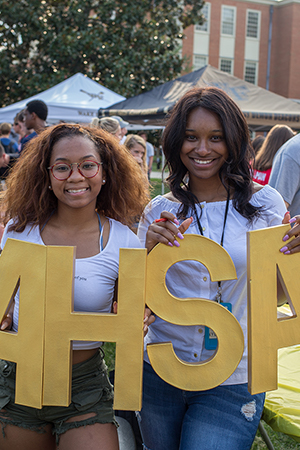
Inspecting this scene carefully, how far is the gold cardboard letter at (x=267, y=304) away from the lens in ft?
5.47

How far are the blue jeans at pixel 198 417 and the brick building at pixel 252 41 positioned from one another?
3447 cm

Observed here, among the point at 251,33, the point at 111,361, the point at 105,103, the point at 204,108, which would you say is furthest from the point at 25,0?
the point at 251,33

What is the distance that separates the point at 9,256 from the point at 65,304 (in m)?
0.30

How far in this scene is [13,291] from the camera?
1.75m

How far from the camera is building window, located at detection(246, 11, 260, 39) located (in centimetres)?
3478

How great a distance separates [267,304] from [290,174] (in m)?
1.85

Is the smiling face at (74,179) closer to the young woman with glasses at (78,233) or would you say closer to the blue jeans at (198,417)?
the young woman with glasses at (78,233)

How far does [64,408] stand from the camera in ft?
5.97

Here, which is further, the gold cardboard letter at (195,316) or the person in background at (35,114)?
the person in background at (35,114)

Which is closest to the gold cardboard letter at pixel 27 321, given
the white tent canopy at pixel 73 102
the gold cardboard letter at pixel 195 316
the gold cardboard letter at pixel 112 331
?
the gold cardboard letter at pixel 112 331

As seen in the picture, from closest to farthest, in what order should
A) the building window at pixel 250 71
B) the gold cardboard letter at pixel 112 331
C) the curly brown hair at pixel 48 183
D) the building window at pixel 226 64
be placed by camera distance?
the gold cardboard letter at pixel 112 331, the curly brown hair at pixel 48 183, the building window at pixel 226 64, the building window at pixel 250 71

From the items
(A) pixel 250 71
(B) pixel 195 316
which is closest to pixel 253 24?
(A) pixel 250 71

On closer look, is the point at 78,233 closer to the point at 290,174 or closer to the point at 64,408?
the point at 64,408

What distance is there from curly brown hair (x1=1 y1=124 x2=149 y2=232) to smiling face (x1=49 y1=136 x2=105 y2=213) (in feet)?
0.17
